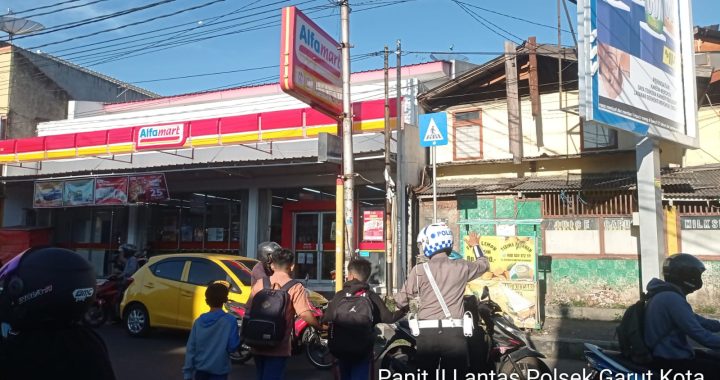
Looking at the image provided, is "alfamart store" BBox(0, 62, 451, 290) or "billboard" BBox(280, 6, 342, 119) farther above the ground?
"billboard" BBox(280, 6, 342, 119)

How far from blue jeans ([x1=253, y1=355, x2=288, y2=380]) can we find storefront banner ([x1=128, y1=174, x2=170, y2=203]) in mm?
12317

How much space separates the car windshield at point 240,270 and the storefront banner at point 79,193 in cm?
922

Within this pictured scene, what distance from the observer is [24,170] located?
2083cm

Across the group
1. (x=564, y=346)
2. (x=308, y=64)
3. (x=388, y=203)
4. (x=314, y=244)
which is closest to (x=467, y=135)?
(x=388, y=203)

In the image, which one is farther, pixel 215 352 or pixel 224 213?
pixel 224 213

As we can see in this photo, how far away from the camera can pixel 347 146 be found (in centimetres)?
1046

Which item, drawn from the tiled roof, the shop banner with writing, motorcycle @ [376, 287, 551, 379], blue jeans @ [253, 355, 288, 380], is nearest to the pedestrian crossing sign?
the shop banner with writing

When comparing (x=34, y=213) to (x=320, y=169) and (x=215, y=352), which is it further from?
(x=215, y=352)

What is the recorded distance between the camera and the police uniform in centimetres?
409

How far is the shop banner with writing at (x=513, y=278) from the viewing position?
10.0 meters

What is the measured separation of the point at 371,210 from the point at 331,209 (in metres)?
1.35

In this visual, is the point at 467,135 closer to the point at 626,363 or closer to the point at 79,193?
the point at 626,363

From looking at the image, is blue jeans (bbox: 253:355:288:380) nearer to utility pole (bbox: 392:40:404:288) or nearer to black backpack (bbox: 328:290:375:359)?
black backpack (bbox: 328:290:375:359)

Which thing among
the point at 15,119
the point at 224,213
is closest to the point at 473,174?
the point at 224,213
